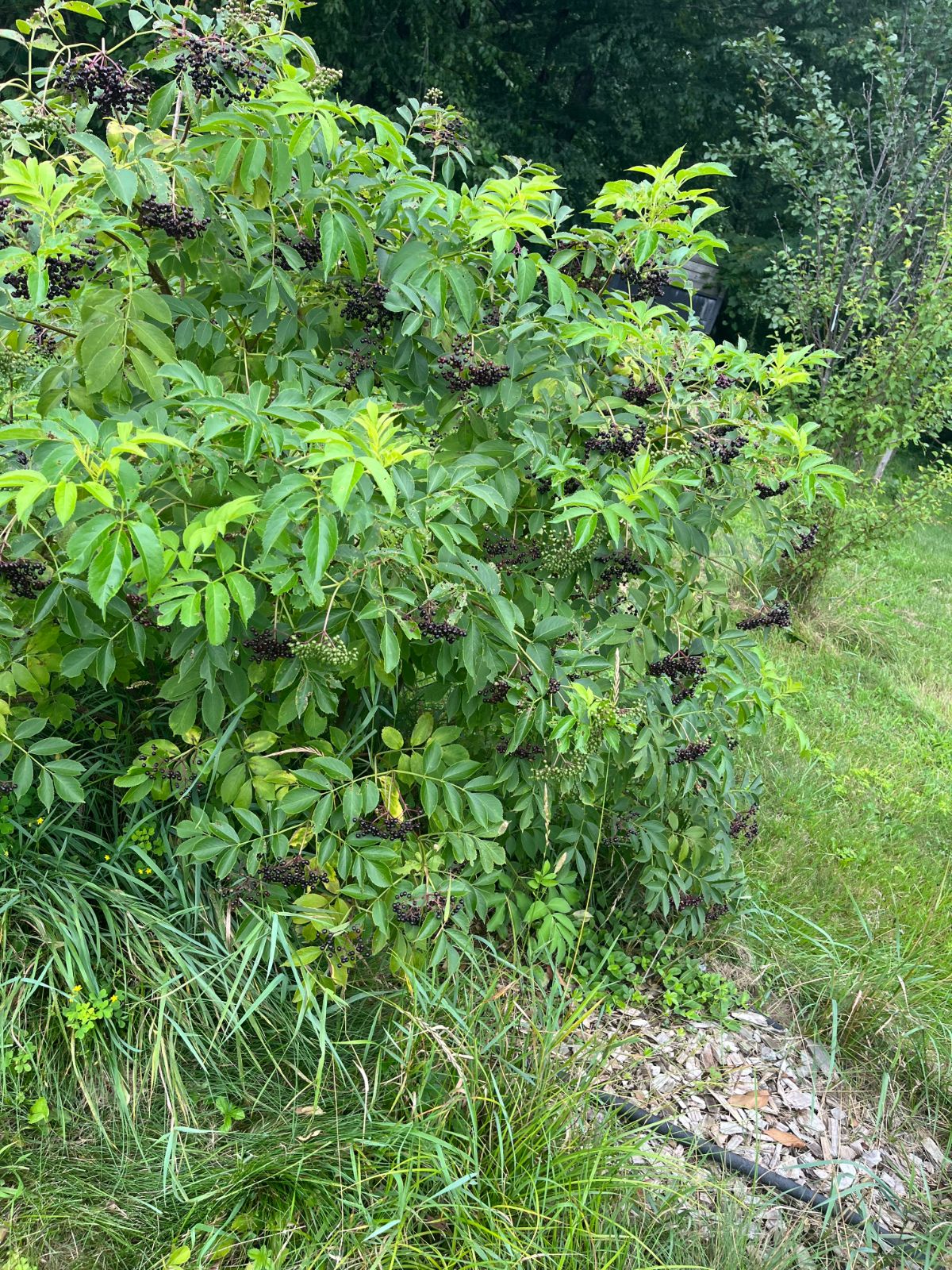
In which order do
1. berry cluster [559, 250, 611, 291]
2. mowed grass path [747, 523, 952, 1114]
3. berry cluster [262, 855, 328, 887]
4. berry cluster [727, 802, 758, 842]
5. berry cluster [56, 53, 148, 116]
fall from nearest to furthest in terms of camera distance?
1. berry cluster [56, 53, 148, 116]
2. berry cluster [262, 855, 328, 887]
3. berry cluster [559, 250, 611, 291]
4. mowed grass path [747, 523, 952, 1114]
5. berry cluster [727, 802, 758, 842]

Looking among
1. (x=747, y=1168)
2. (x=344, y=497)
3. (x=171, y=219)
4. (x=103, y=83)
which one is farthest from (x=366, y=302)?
(x=747, y=1168)

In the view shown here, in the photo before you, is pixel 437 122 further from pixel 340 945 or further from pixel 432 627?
pixel 340 945

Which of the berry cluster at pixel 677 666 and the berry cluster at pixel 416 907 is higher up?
the berry cluster at pixel 677 666

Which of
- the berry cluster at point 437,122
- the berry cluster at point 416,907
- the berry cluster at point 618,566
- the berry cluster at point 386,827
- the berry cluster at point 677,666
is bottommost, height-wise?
the berry cluster at point 416,907

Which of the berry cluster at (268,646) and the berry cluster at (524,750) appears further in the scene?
the berry cluster at (524,750)

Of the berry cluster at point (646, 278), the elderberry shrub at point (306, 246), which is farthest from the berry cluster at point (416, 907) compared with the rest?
A: the berry cluster at point (646, 278)

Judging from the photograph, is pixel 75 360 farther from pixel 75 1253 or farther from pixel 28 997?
pixel 75 1253

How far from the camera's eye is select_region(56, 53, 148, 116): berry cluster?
64.6 inches

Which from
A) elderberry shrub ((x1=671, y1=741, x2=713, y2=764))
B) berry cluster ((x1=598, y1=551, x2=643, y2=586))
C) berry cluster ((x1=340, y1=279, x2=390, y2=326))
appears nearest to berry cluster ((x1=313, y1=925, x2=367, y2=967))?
elderberry shrub ((x1=671, y1=741, x2=713, y2=764))

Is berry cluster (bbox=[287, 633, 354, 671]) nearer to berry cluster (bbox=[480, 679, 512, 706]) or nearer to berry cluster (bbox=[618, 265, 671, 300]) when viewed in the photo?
berry cluster (bbox=[480, 679, 512, 706])

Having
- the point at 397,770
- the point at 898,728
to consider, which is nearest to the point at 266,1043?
the point at 397,770

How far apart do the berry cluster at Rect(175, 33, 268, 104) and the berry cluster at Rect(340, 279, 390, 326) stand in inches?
16.0

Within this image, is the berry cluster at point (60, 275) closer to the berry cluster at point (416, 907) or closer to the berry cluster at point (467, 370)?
the berry cluster at point (467, 370)

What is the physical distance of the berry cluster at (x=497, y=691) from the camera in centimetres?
204
